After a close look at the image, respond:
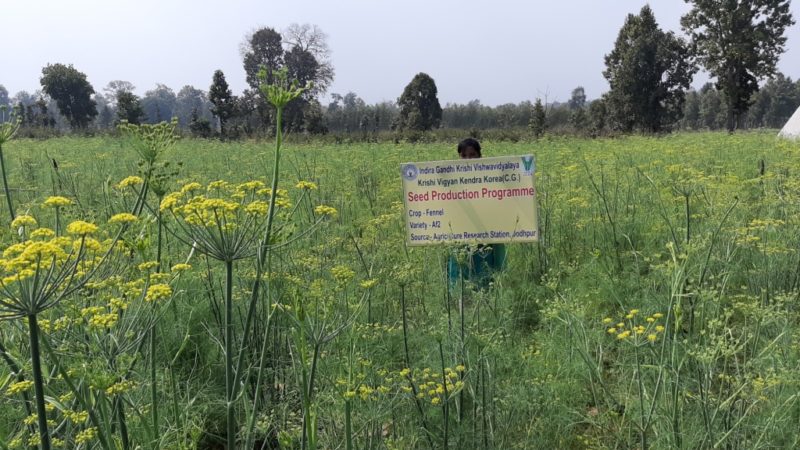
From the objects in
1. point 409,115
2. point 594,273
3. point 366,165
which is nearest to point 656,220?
point 594,273

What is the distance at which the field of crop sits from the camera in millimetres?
1685

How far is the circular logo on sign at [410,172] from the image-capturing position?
15.0 ft

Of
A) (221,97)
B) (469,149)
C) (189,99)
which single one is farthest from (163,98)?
(469,149)

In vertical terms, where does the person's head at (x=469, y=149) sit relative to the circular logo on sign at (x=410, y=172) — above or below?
above

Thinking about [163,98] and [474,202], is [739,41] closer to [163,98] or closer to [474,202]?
[474,202]

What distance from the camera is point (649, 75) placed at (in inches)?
1613

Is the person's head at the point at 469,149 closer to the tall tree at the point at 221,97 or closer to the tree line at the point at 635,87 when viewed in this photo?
the tree line at the point at 635,87

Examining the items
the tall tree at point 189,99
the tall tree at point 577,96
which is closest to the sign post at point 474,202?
the tall tree at point 577,96

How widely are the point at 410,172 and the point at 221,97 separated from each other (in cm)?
4568

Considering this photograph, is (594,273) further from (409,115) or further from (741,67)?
(409,115)

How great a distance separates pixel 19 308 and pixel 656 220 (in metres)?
6.04

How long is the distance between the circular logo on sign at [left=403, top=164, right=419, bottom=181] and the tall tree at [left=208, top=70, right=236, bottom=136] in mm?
43416

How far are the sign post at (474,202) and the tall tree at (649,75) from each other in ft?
133

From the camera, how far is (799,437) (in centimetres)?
242
